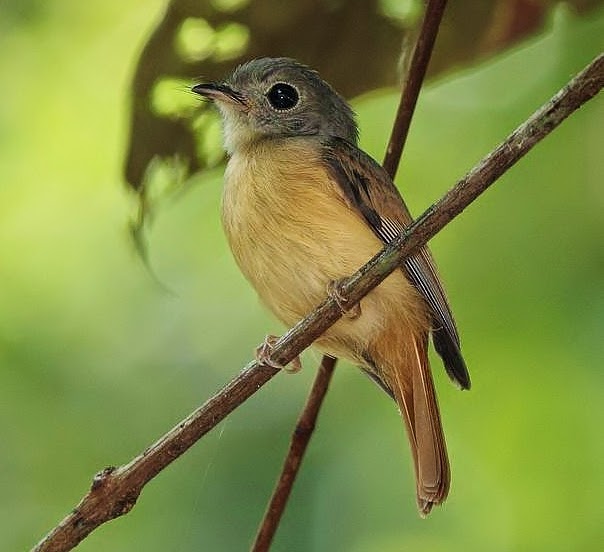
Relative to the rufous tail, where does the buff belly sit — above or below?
above

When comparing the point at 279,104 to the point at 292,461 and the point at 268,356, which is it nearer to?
the point at 292,461

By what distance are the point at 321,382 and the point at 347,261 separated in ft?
1.21

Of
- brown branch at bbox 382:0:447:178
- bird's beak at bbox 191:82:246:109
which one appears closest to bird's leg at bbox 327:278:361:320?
brown branch at bbox 382:0:447:178

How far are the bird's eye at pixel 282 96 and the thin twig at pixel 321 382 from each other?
→ 2.79 feet

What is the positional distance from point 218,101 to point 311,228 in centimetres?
63

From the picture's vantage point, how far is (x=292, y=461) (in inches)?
87.4

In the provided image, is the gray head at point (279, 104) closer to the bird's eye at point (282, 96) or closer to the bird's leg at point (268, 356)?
the bird's eye at point (282, 96)

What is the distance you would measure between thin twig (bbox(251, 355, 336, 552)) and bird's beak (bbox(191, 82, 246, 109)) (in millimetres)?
846

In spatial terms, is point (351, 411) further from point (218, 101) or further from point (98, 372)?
point (218, 101)

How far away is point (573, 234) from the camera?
3.74 meters

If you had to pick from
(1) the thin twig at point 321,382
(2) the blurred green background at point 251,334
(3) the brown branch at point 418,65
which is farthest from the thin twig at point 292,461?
(2) the blurred green background at point 251,334

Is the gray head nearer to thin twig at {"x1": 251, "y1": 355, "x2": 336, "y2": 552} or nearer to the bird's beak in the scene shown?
the bird's beak

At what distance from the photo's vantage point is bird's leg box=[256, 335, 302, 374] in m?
1.88

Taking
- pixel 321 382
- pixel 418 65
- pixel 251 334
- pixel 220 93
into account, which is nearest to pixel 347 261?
pixel 321 382
